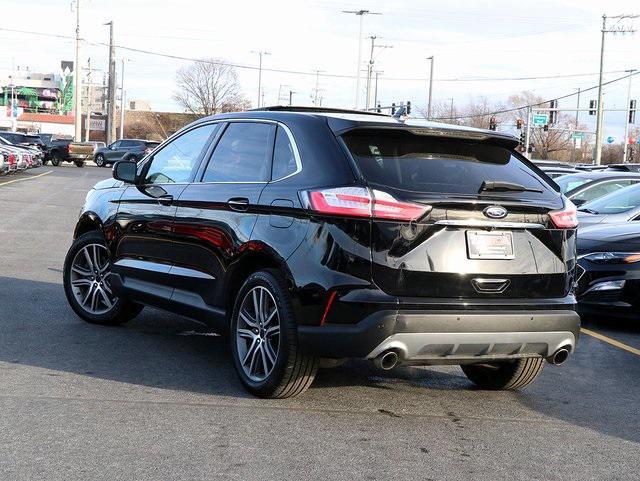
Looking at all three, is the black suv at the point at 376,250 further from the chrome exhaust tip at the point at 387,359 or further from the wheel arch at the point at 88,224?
the wheel arch at the point at 88,224

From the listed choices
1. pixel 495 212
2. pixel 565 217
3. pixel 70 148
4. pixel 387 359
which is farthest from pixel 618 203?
pixel 70 148

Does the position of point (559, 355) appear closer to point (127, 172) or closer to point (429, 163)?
point (429, 163)

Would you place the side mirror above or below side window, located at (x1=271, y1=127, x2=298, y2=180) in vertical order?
below

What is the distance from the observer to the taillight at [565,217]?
5.91m

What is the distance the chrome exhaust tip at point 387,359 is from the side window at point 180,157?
2.37m

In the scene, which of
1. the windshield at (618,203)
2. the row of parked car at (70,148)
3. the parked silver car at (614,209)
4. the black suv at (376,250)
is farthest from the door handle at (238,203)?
the row of parked car at (70,148)

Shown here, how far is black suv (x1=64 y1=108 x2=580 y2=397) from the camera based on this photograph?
5414 mm

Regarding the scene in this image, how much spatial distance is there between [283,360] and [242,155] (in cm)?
155

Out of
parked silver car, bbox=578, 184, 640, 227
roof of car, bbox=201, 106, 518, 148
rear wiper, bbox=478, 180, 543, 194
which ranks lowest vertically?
parked silver car, bbox=578, 184, 640, 227

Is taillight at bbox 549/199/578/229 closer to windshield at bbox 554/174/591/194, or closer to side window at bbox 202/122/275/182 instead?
side window at bbox 202/122/275/182

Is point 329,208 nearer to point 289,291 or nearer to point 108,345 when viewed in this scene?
point 289,291

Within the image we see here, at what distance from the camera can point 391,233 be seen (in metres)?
5.42

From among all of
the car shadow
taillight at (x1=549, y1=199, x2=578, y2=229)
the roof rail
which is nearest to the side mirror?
the car shadow

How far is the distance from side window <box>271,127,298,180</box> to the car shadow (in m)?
1.39
